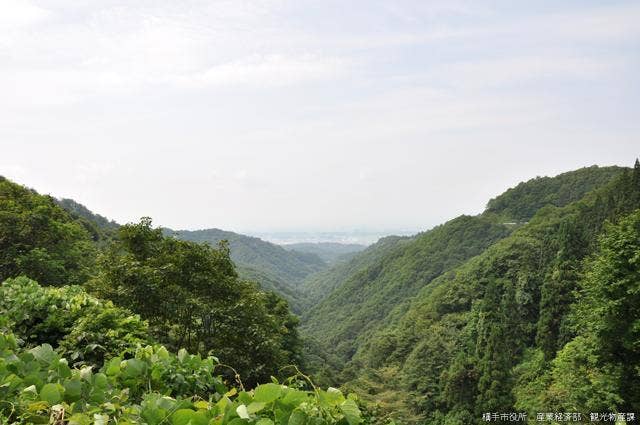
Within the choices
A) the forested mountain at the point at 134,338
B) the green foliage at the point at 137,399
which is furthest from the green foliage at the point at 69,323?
the green foliage at the point at 137,399

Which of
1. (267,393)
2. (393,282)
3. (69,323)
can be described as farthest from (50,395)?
(393,282)

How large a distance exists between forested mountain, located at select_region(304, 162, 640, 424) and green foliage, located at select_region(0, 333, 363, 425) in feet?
50.4

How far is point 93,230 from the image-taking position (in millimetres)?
46781

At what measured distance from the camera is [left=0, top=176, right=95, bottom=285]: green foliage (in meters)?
16.2

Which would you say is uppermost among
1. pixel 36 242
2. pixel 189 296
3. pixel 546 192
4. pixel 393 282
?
pixel 546 192

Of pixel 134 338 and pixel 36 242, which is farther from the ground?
pixel 36 242

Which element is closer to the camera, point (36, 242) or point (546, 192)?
point (36, 242)

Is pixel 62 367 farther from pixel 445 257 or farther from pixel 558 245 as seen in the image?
pixel 445 257

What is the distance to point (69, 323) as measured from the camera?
199 inches

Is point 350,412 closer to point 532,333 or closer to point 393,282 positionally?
point 532,333

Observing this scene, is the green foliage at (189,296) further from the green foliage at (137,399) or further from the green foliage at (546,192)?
the green foliage at (546,192)

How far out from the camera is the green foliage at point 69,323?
4312mm

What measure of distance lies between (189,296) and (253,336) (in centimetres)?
203

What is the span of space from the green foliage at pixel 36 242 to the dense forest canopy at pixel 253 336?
0.07 m
